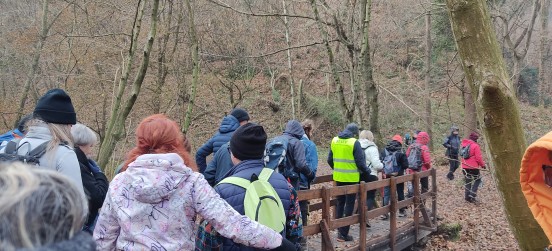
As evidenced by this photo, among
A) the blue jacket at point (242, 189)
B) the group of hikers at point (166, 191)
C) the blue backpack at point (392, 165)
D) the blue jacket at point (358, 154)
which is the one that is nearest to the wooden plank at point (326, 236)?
the blue jacket at point (358, 154)

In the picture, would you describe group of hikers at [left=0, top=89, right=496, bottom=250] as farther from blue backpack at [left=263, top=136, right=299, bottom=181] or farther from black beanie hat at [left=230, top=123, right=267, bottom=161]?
blue backpack at [left=263, top=136, right=299, bottom=181]

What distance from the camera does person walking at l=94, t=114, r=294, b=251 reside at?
2.62 meters

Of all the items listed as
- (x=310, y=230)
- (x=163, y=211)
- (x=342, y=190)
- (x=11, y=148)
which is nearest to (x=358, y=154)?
(x=342, y=190)

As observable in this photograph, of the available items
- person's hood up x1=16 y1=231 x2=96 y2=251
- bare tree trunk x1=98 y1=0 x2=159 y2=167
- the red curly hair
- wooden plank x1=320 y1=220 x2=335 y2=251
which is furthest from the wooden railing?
person's hood up x1=16 y1=231 x2=96 y2=251

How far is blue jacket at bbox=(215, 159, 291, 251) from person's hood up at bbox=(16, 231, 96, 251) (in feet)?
5.22

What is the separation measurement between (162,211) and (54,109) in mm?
1149

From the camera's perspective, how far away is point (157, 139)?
2.84 metres

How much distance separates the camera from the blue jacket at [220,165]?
16.3ft

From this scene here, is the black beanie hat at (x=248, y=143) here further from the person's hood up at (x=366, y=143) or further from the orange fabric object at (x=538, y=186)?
the person's hood up at (x=366, y=143)

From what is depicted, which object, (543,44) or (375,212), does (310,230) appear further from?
(543,44)

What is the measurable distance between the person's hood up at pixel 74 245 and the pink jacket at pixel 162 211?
4.10ft

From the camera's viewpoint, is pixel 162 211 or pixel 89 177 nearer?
pixel 162 211

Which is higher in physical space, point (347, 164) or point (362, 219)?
point (347, 164)

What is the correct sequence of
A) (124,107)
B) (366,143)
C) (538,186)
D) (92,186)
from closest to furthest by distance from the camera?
(538,186) < (92,186) < (124,107) < (366,143)
